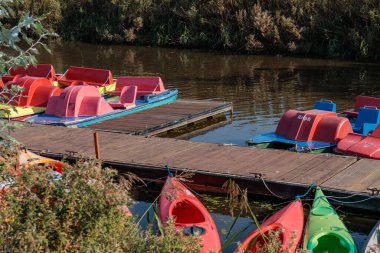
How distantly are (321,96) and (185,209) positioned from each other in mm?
13705

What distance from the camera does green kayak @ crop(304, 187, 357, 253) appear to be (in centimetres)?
949

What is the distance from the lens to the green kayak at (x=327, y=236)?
31.1 ft

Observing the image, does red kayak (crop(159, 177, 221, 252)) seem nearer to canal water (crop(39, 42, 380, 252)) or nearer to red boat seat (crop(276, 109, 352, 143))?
canal water (crop(39, 42, 380, 252))

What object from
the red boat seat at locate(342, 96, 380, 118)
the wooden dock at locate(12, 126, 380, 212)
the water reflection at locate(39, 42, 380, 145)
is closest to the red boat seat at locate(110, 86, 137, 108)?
the water reflection at locate(39, 42, 380, 145)

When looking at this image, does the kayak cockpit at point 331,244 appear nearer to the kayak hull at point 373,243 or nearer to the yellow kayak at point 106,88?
the kayak hull at point 373,243

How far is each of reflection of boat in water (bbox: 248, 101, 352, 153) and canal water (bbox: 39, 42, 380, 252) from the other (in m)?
2.04

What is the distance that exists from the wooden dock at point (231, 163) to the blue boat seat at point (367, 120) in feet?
7.42

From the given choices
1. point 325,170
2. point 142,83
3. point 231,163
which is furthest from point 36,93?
point 325,170

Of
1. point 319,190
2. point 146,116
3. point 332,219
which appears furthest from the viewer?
point 146,116

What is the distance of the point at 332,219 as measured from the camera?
1015cm

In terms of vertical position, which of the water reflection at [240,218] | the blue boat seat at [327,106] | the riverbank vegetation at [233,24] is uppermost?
the riverbank vegetation at [233,24]

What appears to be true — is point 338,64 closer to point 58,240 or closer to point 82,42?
point 82,42

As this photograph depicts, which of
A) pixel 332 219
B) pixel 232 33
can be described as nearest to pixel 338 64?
pixel 232 33

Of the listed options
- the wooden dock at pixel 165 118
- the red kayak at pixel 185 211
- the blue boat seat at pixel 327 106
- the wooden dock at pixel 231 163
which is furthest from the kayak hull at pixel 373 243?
the wooden dock at pixel 165 118
